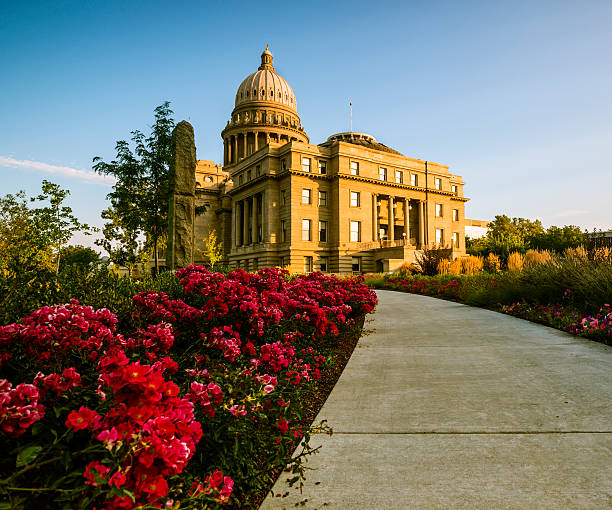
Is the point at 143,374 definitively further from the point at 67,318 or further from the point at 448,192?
the point at 448,192

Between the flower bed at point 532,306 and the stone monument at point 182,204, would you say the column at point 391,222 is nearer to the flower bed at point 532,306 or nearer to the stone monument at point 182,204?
the flower bed at point 532,306

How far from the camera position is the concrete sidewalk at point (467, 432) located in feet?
7.96

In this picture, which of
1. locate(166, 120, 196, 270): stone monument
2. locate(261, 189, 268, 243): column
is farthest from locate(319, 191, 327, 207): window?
locate(166, 120, 196, 270): stone monument

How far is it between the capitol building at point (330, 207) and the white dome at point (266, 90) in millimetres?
21208

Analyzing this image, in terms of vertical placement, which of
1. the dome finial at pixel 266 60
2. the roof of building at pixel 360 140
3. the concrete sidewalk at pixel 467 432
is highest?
the dome finial at pixel 266 60

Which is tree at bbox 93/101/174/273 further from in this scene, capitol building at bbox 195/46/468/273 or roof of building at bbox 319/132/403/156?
roof of building at bbox 319/132/403/156

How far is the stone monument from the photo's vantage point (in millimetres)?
12023

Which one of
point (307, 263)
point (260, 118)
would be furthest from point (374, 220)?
point (260, 118)

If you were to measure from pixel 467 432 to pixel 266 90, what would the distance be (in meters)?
80.3

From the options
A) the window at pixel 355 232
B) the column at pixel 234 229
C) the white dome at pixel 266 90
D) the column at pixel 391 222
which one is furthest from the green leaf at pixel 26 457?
the white dome at pixel 266 90

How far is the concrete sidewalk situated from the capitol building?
29.5m

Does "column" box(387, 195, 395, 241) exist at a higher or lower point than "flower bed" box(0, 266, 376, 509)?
higher

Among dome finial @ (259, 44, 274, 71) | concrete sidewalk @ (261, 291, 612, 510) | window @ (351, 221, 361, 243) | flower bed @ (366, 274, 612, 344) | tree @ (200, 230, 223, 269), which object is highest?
dome finial @ (259, 44, 274, 71)

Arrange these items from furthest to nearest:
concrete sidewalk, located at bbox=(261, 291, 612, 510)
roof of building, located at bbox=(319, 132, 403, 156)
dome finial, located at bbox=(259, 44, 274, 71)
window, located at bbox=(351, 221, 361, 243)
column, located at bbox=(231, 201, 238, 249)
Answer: dome finial, located at bbox=(259, 44, 274, 71) < roof of building, located at bbox=(319, 132, 403, 156) < column, located at bbox=(231, 201, 238, 249) < window, located at bbox=(351, 221, 361, 243) < concrete sidewalk, located at bbox=(261, 291, 612, 510)
